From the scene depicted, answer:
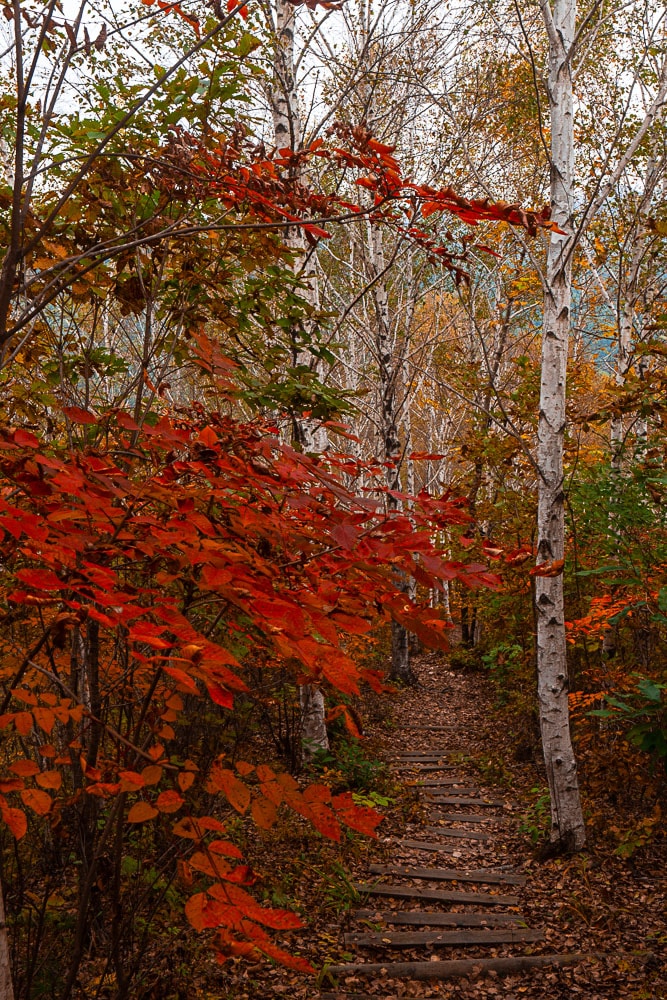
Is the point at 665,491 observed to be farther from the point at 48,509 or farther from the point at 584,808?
the point at 48,509

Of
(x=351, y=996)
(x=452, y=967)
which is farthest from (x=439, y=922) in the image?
(x=351, y=996)

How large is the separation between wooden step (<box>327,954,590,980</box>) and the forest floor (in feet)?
0.11

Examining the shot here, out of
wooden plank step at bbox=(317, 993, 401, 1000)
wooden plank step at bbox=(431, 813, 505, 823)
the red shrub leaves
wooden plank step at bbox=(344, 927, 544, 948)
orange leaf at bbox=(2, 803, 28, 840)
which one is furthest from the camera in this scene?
wooden plank step at bbox=(431, 813, 505, 823)

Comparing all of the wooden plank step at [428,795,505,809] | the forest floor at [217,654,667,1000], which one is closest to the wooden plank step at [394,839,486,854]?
the forest floor at [217,654,667,1000]


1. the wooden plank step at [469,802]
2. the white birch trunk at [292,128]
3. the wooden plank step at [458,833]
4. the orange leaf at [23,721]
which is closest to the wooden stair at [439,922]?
the wooden plank step at [458,833]

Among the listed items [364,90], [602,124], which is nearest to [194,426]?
[364,90]

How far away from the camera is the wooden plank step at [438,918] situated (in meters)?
4.25

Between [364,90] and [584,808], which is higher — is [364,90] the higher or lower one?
the higher one

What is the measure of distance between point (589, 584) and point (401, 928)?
161 inches

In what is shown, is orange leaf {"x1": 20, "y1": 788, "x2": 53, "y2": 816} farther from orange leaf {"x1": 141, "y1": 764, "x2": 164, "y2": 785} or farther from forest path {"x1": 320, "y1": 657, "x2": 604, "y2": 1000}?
forest path {"x1": 320, "y1": 657, "x2": 604, "y2": 1000}

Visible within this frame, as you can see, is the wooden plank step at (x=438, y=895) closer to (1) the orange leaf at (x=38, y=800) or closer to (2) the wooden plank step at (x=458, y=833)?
(2) the wooden plank step at (x=458, y=833)

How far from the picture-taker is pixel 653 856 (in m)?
4.85

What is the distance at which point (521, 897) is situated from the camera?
4602 mm

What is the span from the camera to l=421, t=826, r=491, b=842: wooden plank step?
574 centimetres
